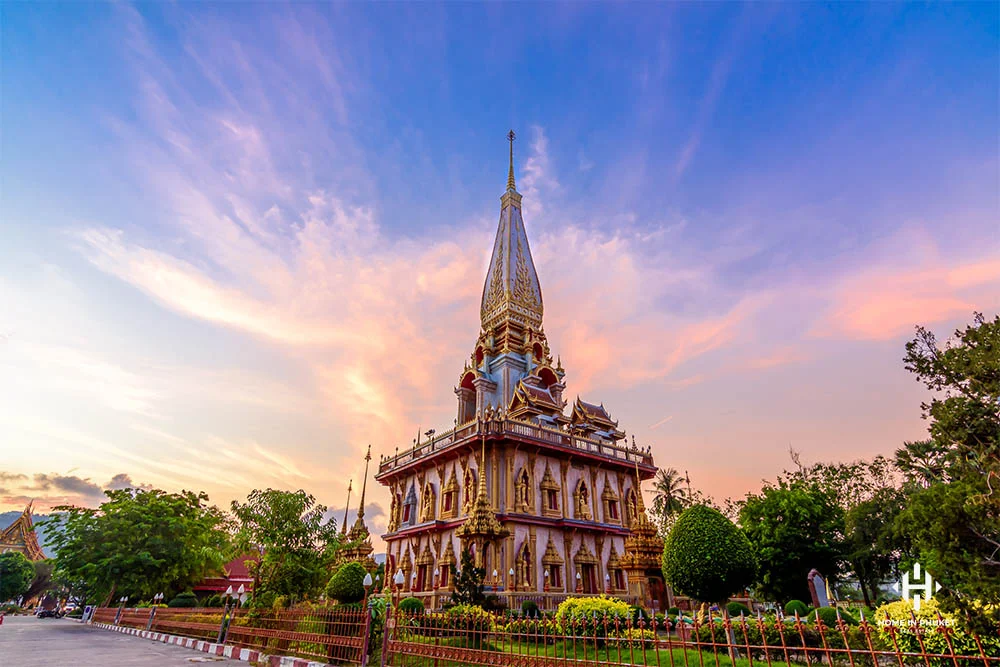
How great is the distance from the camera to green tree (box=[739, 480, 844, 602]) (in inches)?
1207

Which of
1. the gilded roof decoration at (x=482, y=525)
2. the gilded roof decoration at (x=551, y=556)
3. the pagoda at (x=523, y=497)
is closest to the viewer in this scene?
the gilded roof decoration at (x=482, y=525)

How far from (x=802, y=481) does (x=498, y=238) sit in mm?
27267

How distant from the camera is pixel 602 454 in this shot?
27.9 meters

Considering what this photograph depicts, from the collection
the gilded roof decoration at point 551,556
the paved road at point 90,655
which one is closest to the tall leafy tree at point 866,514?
the gilded roof decoration at point 551,556

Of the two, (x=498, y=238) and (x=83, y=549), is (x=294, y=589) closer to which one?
(x=83, y=549)

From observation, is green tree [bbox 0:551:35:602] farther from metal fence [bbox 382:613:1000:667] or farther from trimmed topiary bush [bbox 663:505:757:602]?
trimmed topiary bush [bbox 663:505:757:602]

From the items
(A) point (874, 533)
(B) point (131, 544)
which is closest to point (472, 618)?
(B) point (131, 544)

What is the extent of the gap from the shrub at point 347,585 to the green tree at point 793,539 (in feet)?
84.1

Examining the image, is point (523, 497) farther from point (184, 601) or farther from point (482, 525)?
point (184, 601)

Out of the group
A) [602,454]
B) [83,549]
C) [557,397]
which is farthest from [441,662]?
[83,549]

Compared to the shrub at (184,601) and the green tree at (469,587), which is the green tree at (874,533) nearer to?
the green tree at (469,587)

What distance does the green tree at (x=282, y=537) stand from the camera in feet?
62.9

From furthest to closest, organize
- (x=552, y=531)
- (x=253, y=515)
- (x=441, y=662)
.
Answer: (x=552, y=531), (x=253, y=515), (x=441, y=662)

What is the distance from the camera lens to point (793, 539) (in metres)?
30.8
